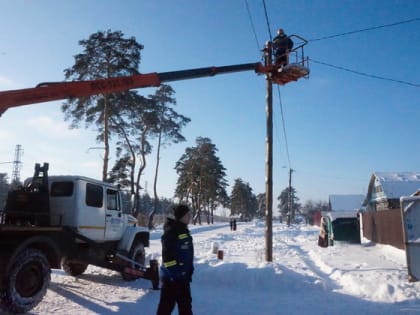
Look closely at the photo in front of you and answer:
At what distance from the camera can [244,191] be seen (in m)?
108

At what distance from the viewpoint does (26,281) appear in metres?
6.95

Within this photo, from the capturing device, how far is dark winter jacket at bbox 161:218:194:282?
204 inches

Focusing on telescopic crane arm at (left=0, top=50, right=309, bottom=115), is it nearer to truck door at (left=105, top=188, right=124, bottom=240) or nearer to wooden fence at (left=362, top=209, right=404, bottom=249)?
truck door at (left=105, top=188, right=124, bottom=240)

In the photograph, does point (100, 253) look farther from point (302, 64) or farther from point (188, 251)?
point (302, 64)

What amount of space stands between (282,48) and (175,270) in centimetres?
907

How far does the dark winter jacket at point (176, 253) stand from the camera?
204 inches

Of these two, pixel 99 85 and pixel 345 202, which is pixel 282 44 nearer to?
pixel 99 85

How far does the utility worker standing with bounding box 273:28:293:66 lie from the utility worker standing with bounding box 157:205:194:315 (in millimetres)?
8267

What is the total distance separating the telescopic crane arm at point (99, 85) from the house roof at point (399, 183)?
28.6 metres

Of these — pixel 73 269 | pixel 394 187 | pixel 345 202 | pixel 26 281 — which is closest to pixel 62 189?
pixel 26 281

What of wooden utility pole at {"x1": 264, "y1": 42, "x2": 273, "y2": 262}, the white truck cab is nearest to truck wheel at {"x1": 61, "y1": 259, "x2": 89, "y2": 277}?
the white truck cab

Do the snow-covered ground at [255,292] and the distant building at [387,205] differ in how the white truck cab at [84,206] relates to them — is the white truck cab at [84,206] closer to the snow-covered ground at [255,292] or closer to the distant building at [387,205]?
the snow-covered ground at [255,292]

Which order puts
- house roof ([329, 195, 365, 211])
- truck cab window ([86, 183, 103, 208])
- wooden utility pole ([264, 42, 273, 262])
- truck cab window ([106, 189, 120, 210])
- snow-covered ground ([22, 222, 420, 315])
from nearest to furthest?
snow-covered ground ([22, 222, 420, 315]) < truck cab window ([86, 183, 103, 208]) < truck cab window ([106, 189, 120, 210]) < wooden utility pole ([264, 42, 273, 262]) < house roof ([329, 195, 365, 211])

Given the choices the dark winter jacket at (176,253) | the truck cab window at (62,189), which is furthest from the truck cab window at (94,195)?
the dark winter jacket at (176,253)
